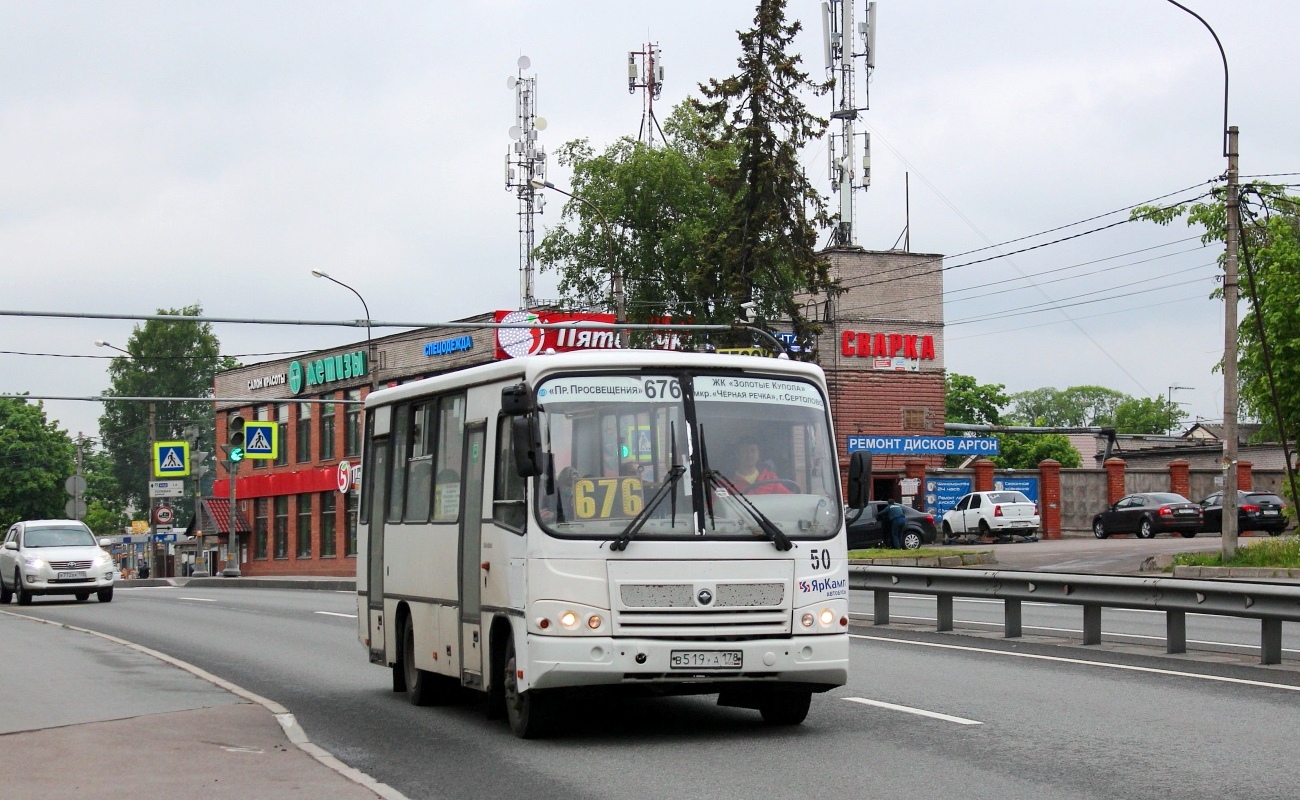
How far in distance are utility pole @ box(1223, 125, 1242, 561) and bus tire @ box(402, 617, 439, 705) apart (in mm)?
20640

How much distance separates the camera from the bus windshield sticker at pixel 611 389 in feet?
35.7

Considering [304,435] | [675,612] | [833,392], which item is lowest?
[675,612]

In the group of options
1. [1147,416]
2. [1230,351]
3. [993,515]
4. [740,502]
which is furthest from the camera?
[1147,416]

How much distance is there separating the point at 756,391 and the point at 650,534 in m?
1.39

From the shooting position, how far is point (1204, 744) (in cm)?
987

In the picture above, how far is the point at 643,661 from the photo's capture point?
10.3 meters

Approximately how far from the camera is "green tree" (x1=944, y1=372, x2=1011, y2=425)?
114 metres

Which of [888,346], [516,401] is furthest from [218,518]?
[516,401]

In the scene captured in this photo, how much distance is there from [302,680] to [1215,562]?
20.7m

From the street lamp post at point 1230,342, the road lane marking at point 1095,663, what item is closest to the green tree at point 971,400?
the street lamp post at point 1230,342

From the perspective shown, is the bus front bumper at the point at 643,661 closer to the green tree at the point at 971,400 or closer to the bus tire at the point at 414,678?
the bus tire at the point at 414,678

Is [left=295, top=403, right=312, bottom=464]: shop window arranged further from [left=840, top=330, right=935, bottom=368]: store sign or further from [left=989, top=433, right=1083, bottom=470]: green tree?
[left=989, top=433, right=1083, bottom=470]: green tree

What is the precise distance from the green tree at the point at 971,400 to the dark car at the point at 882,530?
6709 centimetres

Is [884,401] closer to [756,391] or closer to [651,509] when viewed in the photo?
[756,391]
